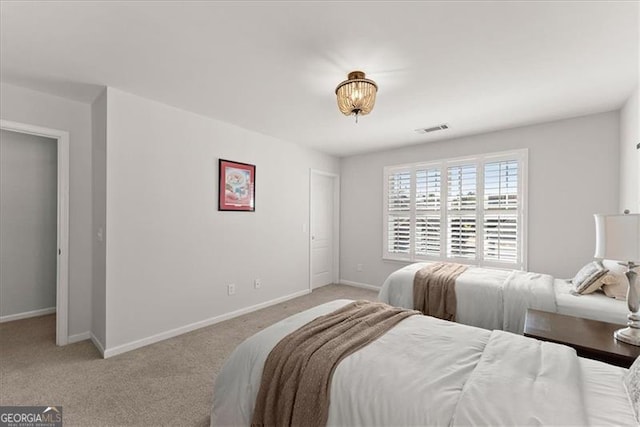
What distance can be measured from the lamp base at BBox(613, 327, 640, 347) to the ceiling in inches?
73.4

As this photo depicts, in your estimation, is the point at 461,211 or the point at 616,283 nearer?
the point at 616,283

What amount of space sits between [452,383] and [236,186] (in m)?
3.22

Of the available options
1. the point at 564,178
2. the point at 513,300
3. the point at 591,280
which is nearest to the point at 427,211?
the point at 564,178

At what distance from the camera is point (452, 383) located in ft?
3.85

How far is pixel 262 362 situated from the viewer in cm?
145

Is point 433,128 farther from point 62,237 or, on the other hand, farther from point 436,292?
point 62,237

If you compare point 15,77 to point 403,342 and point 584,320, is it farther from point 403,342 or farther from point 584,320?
point 584,320

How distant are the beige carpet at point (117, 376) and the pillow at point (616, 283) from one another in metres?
3.29

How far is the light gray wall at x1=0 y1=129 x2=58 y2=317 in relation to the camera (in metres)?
3.61

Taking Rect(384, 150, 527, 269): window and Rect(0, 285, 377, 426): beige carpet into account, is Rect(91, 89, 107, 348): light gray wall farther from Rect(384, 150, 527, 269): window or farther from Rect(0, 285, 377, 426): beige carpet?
Rect(384, 150, 527, 269): window

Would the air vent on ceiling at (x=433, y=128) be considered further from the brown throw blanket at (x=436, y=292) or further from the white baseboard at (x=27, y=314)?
the white baseboard at (x=27, y=314)

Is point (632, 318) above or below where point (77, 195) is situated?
below

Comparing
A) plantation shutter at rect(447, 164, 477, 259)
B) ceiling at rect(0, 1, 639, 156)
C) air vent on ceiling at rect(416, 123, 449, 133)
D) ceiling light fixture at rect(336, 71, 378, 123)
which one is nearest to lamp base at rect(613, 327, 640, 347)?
ceiling at rect(0, 1, 639, 156)

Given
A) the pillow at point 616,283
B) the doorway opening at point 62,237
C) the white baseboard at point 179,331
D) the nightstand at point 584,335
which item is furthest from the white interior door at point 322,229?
the pillow at point 616,283
